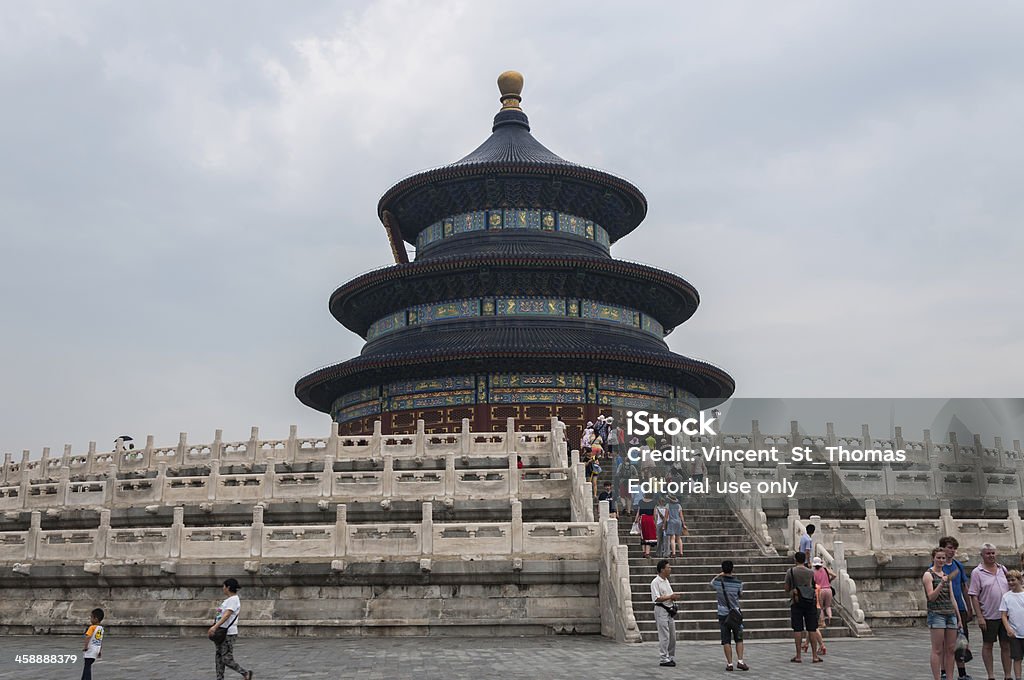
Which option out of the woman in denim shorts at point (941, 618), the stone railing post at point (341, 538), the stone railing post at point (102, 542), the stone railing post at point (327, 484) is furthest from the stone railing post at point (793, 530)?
the stone railing post at point (102, 542)

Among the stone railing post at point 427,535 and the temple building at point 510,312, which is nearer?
the stone railing post at point 427,535

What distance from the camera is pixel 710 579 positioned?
17766mm

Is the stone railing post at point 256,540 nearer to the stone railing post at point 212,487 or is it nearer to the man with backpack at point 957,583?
the stone railing post at point 212,487

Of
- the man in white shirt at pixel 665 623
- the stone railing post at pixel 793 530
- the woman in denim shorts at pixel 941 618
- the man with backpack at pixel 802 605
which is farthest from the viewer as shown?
the stone railing post at pixel 793 530

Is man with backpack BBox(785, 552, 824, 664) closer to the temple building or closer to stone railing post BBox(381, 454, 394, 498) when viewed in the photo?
stone railing post BBox(381, 454, 394, 498)

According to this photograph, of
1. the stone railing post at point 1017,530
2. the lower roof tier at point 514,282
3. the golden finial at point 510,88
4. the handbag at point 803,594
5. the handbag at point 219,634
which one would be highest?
the golden finial at point 510,88

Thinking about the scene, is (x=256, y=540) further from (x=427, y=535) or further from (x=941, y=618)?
(x=941, y=618)

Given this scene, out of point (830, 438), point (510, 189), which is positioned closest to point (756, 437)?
point (830, 438)

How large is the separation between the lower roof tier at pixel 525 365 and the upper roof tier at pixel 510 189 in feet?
29.4

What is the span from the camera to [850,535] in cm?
1864

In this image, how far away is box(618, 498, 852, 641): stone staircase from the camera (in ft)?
53.7

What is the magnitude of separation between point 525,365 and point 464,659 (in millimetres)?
24660

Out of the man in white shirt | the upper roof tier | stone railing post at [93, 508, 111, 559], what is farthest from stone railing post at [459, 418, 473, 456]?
the upper roof tier

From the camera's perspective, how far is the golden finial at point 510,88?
170ft
